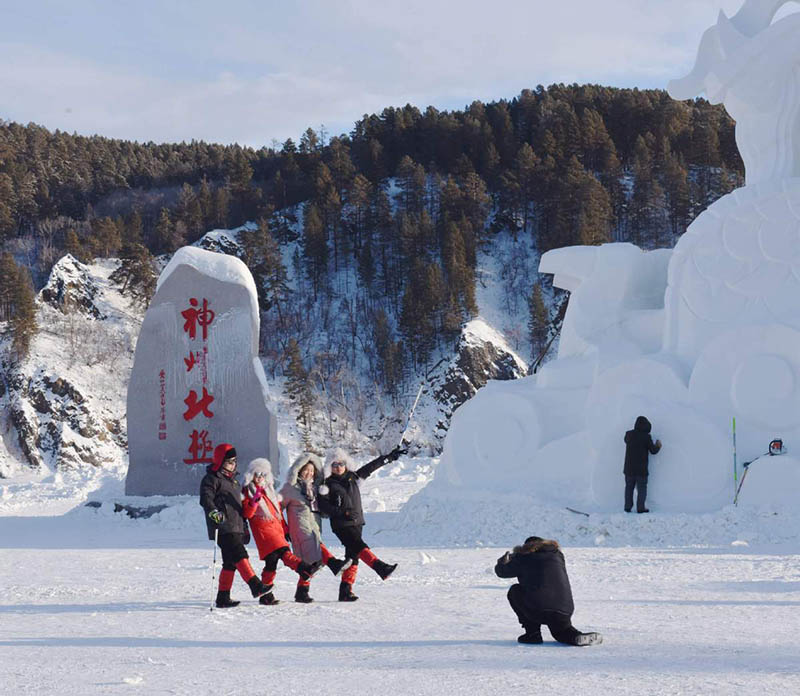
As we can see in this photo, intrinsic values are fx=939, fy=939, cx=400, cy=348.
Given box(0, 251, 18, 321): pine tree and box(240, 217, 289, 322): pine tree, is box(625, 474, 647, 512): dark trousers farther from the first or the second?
box(240, 217, 289, 322): pine tree

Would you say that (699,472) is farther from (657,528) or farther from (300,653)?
(300,653)

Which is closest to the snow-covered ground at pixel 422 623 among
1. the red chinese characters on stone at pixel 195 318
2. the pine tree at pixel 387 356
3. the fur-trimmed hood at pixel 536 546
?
the fur-trimmed hood at pixel 536 546

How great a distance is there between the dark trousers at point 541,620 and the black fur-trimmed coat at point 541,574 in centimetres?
2

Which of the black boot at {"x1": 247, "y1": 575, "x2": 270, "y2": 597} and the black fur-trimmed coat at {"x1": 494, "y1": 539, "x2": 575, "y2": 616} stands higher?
the black fur-trimmed coat at {"x1": 494, "y1": 539, "x2": 575, "y2": 616}

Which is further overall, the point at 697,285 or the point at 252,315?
the point at 252,315

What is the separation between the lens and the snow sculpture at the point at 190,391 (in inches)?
510

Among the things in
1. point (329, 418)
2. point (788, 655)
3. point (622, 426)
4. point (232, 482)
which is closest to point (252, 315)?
point (622, 426)

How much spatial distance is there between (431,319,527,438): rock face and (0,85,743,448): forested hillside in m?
3.99

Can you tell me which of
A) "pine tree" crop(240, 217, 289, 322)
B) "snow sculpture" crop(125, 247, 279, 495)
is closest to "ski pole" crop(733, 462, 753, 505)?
"snow sculpture" crop(125, 247, 279, 495)

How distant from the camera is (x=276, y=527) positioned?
6215 millimetres

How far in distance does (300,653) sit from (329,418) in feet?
97.1

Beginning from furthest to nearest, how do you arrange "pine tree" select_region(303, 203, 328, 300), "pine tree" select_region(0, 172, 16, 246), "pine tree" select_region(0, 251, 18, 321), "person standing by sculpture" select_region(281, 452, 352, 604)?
"pine tree" select_region(0, 172, 16, 246)
"pine tree" select_region(303, 203, 328, 300)
"pine tree" select_region(0, 251, 18, 321)
"person standing by sculpture" select_region(281, 452, 352, 604)

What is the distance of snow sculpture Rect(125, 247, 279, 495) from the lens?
Result: 42.5 ft

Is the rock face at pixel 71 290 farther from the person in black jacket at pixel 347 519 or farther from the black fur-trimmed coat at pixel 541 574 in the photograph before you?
the black fur-trimmed coat at pixel 541 574
